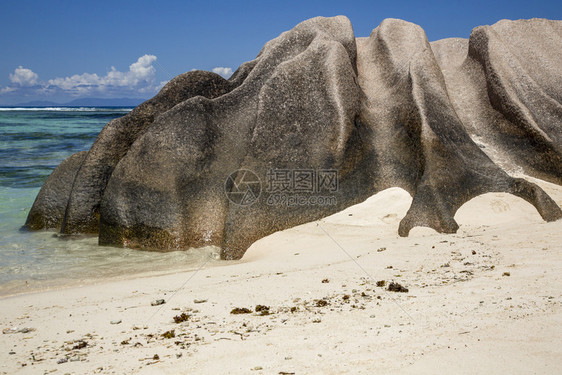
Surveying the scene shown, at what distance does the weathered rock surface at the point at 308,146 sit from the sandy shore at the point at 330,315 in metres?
0.94

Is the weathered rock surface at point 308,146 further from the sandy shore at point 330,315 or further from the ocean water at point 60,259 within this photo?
the sandy shore at point 330,315

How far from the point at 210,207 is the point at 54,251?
7.14 ft

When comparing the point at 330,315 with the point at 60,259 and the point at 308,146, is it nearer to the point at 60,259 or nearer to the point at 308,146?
the point at 308,146

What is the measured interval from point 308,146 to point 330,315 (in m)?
3.37

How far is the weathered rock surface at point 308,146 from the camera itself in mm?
6109

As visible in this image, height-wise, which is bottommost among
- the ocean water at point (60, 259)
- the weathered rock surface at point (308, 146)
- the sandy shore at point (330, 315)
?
the ocean water at point (60, 259)

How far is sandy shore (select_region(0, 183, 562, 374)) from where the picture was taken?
256 centimetres

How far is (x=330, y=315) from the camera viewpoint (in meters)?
3.24

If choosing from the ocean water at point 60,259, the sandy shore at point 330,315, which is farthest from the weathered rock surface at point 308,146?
the sandy shore at point 330,315

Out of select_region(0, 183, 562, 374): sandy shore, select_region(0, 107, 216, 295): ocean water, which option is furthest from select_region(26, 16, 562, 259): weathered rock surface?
select_region(0, 183, 562, 374): sandy shore

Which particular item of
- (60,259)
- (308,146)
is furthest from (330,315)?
(60,259)

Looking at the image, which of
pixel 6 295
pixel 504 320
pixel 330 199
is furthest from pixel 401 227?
pixel 6 295

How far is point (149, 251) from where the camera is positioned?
6.22 meters

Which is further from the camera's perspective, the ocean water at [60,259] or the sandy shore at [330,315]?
the ocean water at [60,259]
